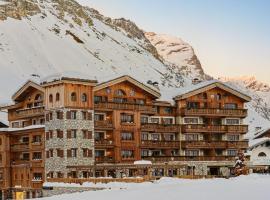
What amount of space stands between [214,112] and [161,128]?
839 cm

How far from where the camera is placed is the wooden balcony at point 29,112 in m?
81.1

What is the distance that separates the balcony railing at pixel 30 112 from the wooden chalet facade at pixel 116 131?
13cm

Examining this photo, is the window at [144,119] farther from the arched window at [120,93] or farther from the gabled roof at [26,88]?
the gabled roof at [26,88]

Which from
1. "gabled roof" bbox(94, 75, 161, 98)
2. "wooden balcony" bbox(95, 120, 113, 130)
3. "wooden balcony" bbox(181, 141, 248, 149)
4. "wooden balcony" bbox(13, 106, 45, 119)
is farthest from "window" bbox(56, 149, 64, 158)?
"wooden balcony" bbox(181, 141, 248, 149)

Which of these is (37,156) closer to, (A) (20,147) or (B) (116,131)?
(A) (20,147)

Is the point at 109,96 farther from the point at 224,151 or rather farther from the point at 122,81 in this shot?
the point at 224,151

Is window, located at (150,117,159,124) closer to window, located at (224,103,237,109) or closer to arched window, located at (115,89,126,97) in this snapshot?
arched window, located at (115,89,126,97)

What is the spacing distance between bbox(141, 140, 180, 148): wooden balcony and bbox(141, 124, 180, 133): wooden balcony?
1561 millimetres

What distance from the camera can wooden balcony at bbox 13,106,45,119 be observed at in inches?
3194

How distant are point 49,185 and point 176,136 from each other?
23.9 meters

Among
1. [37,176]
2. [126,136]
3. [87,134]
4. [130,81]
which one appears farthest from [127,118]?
[37,176]

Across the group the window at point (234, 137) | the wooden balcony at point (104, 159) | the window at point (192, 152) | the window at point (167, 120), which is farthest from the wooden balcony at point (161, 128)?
the window at point (234, 137)

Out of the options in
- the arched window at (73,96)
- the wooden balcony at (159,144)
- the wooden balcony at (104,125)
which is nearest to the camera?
the arched window at (73,96)

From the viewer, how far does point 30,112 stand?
273 ft
